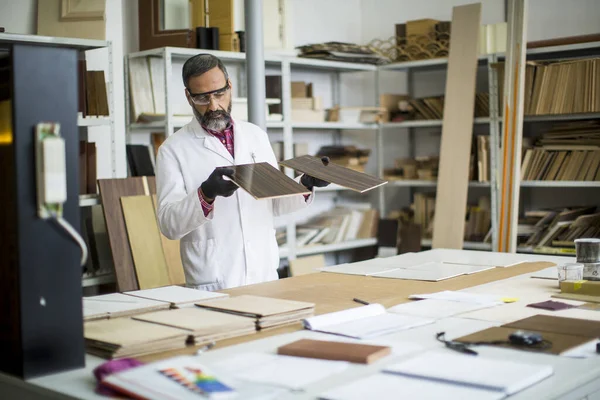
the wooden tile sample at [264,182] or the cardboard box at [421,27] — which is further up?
the cardboard box at [421,27]

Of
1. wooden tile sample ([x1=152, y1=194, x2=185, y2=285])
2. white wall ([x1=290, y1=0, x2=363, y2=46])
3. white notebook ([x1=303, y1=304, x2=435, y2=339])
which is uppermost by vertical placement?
white wall ([x1=290, y1=0, x2=363, y2=46])

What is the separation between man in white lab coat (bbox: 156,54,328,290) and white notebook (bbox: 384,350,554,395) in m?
1.36

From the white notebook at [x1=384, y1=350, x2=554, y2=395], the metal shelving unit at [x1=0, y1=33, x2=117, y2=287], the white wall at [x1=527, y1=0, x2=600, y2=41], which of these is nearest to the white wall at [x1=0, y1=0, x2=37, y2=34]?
the metal shelving unit at [x1=0, y1=33, x2=117, y2=287]

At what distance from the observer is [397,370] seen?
1.62 meters

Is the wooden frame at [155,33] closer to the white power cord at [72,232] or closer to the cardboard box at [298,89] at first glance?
the cardboard box at [298,89]

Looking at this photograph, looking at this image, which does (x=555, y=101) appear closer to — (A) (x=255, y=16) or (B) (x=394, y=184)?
(B) (x=394, y=184)

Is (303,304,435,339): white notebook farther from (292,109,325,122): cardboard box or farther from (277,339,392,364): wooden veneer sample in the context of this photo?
(292,109,325,122): cardboard box

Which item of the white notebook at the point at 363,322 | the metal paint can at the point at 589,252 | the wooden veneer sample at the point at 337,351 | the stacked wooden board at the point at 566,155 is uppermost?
the stacked wooden board at the point at 566,155

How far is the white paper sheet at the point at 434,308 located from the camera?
7.24ft

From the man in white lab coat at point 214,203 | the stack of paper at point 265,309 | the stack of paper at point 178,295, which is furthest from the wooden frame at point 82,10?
the stack of paper at point 265,309

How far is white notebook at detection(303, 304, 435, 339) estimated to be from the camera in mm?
1983

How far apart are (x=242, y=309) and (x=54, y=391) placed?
26.6 inches

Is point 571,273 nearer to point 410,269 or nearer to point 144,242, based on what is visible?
point 410,269

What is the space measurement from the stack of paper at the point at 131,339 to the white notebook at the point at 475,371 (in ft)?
1.76
